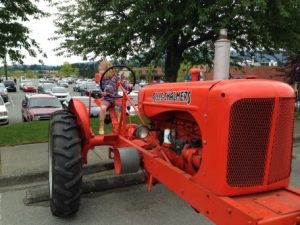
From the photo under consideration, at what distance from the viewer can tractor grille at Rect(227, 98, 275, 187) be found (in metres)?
2.84

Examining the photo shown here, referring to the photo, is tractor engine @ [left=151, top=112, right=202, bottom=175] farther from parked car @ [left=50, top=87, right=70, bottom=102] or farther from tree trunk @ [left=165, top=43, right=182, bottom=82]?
parked car @ [left=50, top=87, right=70, bottom=102]

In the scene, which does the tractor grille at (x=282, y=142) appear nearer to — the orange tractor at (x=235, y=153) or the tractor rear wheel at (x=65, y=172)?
the orange tractor at (x=235, y=153)

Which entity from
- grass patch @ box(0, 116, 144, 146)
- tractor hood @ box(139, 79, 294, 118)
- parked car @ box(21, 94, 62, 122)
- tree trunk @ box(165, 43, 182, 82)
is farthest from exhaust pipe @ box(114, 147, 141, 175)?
parked car @ box(21, 94, 62, 122)

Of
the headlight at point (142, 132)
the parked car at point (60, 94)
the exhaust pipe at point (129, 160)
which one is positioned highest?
the headlight at point (142, 132)

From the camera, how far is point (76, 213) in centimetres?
457

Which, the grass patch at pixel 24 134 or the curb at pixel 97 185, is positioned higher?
the grass patch at pixel 24 134

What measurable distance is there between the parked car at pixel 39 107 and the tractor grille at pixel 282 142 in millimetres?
11735

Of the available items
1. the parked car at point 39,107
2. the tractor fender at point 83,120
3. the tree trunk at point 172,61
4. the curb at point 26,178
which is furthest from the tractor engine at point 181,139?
the parked car at point 39,107

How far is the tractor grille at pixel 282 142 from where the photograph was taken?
9.83 ft

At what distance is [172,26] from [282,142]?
6729mm

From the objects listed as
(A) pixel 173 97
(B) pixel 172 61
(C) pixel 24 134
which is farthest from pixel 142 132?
(B) pixel 172 61

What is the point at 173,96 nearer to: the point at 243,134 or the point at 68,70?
the point at 243,134

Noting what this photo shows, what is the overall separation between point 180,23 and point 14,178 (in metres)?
5.32

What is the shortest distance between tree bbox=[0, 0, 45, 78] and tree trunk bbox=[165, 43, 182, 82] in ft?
13.6
